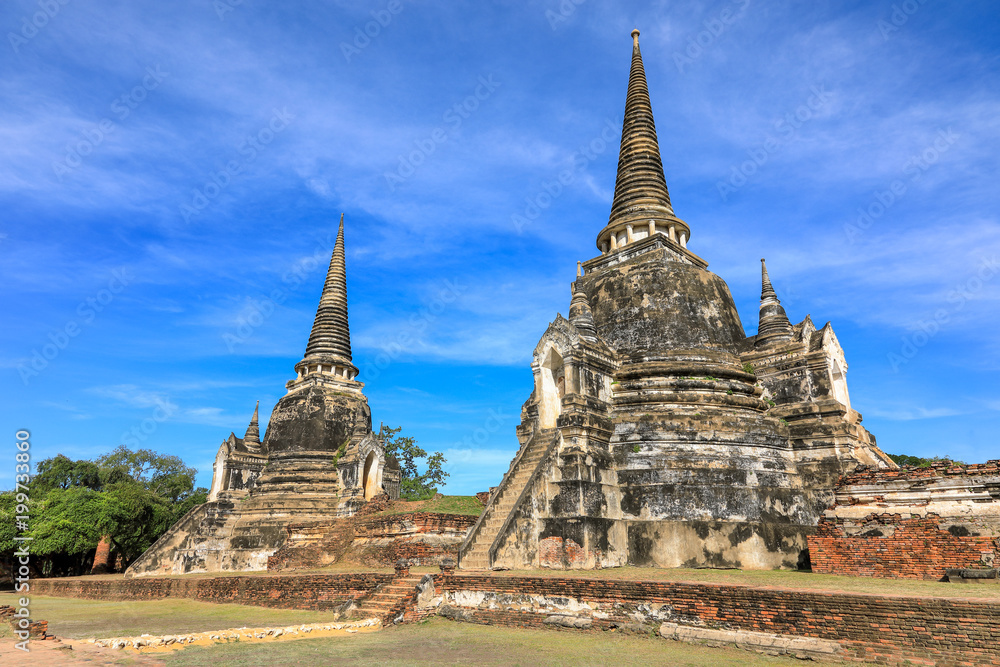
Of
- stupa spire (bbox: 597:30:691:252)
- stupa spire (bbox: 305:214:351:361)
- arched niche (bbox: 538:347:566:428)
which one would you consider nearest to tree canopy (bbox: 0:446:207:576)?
stupa spire (bbox: 305:214:351:361)

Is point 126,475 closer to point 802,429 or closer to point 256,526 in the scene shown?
point 256,526

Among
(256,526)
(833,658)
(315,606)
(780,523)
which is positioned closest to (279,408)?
(256,526)

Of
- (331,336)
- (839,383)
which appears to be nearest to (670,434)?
(839,383)

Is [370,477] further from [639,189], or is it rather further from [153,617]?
[639,189]

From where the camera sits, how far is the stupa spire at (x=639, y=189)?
21.6 meters

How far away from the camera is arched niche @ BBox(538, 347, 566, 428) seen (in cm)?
1736

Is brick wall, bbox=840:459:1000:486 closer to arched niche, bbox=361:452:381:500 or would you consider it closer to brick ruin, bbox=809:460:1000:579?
brick ruin, bbox=809:460:1000:579

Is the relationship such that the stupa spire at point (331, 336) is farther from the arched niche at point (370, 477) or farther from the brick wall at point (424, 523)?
the brick wall at point (424, 523)

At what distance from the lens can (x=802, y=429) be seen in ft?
54.8

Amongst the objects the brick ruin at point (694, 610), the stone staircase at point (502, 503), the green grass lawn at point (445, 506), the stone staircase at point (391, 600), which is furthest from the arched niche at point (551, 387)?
the stone staircase at point (391, 600)

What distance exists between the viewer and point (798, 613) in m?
8.40

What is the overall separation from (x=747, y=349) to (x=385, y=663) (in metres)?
15.0

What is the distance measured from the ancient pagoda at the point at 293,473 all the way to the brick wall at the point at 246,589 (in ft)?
9.37

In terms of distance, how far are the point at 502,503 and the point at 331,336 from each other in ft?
56.3
